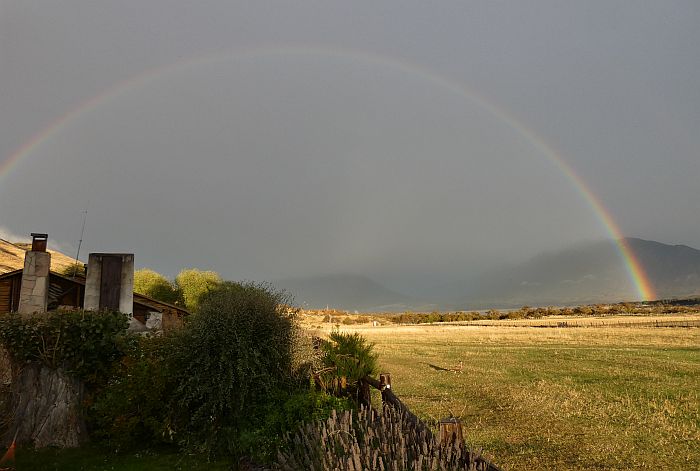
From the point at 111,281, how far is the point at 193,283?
53313 millimetres

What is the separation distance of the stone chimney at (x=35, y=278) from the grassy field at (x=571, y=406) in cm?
1752

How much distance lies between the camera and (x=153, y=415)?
11375 millimetres

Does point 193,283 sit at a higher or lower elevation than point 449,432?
higher

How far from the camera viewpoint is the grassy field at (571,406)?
10.9m

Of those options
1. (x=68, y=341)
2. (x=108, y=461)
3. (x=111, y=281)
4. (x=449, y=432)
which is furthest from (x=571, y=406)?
(x=111, y=281)

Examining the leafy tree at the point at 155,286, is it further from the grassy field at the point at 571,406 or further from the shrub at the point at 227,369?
the shrub at the point at 227,369

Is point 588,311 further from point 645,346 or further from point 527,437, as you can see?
point 527,437

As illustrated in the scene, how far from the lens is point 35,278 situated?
24.9 m

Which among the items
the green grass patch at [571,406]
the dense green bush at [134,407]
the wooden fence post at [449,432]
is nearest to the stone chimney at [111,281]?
the dense green bush at [134,407]

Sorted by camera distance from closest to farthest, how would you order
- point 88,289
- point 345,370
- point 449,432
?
point 449,432, point 345,370, point 88,289

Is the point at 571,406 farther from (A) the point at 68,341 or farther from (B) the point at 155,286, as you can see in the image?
(B) the point at 155,286

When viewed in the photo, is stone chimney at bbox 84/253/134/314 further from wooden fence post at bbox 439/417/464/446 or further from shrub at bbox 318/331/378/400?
wooden fence post at bbox 439/417/464/446

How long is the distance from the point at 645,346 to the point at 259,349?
33.8 m

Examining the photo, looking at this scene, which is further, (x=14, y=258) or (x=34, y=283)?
(x=14, y=258)
